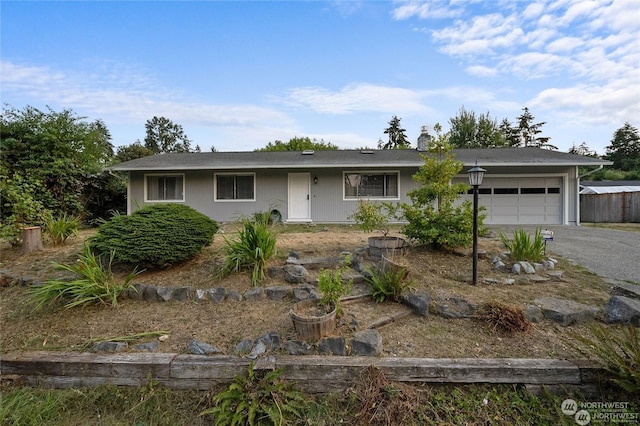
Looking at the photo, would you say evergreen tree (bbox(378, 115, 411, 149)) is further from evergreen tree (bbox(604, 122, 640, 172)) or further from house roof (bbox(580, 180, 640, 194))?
evergreen tree (bbox(604, 122, 640, 172))

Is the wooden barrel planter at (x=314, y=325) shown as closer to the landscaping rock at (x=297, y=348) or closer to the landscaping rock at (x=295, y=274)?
the landscaping rock at (x=297, y=348)

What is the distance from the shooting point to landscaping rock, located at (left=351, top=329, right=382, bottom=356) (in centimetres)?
224

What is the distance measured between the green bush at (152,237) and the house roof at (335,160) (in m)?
6.12

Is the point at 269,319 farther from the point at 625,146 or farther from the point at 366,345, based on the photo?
the point at 625,146

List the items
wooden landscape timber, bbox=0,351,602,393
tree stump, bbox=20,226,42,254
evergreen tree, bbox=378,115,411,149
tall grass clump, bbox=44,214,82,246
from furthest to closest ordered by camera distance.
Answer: evergreen tree, bbox=378,115,411,149 → tall grass clump, bbox=44,214,82,246 → tree stump, bbox=20,226,42,254 → wooden landscape timber, bbox=0,351,602,393

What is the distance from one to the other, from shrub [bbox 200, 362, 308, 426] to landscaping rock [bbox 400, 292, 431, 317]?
4.78 ft

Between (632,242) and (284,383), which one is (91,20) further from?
(632,242)

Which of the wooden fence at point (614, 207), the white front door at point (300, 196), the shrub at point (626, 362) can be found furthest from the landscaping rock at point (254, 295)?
the wooden fence at point (614, 207)

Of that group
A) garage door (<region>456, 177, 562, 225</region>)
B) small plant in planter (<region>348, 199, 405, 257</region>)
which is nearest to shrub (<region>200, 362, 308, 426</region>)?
small plant in planter (<region>348, 199, 405, 257</region>)

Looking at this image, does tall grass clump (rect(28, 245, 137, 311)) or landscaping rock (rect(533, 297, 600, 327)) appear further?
tall grass clump (rect(28, 245, 137, 311))

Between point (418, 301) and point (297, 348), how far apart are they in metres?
1.36

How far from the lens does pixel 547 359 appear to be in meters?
2.15

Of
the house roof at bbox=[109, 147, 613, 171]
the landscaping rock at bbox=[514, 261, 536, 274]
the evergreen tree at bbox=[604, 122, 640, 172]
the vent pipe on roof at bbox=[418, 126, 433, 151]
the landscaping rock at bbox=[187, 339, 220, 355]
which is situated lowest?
the landscaping rock at bbox=[187, 339, 220, 355]

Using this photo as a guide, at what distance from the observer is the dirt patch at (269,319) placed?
7.94 ft
